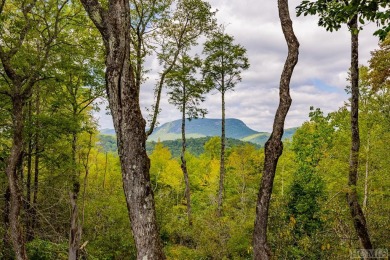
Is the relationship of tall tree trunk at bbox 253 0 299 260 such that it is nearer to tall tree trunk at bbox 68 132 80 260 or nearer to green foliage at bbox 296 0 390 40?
green foliage at bbox 296 0 390 40

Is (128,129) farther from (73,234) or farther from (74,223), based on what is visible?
(74,223)

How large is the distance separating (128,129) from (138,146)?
257 millimetres

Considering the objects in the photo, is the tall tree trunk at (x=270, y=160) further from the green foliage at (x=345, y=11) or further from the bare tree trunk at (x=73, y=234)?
the bare tree trunk at (x=73, y=234)

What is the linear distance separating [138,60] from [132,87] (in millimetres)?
8262

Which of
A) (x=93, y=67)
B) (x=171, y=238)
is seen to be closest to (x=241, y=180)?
(x=171, y=238)

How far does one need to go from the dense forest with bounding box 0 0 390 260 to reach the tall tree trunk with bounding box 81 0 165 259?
1 cm

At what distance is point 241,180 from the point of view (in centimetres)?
2958

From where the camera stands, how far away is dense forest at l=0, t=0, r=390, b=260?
4.10m

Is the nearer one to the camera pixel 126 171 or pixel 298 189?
pixel 126 171

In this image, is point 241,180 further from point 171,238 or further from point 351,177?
point 351,177

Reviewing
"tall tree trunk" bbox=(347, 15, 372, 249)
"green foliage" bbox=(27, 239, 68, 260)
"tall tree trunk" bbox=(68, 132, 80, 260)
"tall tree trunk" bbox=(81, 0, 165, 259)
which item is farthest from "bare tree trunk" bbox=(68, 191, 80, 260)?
"tall tree trunk" bbox=(347, 15, 372, 249)

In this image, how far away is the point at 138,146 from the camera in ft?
13.2

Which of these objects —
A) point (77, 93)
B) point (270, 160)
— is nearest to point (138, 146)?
point (270, 160)

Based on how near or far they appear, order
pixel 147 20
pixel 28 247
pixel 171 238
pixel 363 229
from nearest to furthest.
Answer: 1. pixel 363 229
2. pixel 28 247
3. pixel 147 20
4. pixel 171 238
